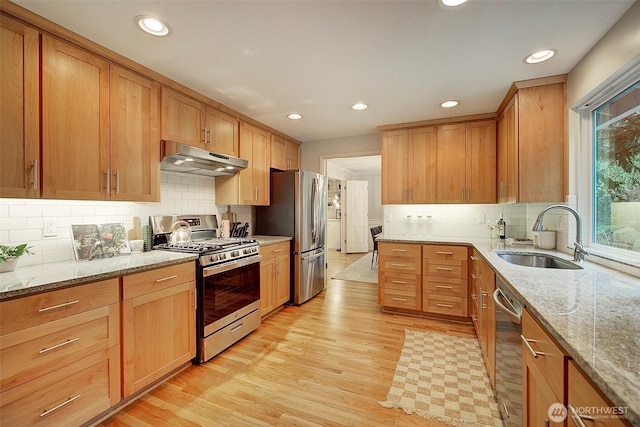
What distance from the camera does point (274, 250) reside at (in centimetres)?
324

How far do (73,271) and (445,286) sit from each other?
3.21m

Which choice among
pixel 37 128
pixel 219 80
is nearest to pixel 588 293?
pixel 219 80

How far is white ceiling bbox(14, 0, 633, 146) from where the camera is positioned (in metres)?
1.49

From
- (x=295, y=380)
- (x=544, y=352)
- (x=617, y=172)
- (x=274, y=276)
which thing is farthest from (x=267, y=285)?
(x=617, y=172)

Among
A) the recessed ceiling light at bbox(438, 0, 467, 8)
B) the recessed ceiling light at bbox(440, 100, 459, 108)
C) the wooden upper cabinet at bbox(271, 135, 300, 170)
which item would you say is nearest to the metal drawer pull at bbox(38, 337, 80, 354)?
the recessed ceiling light at bbox(438, 0, 467, 8)

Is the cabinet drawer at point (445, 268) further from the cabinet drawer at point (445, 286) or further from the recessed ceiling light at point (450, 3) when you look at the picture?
the recessed ceiling light at point (450, 3)

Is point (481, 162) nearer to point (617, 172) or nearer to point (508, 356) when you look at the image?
point (617, 172)

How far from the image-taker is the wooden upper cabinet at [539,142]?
2.29 m

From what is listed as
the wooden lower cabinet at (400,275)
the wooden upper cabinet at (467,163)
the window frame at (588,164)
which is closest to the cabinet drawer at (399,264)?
the wooden lower cabinet at (400,275)

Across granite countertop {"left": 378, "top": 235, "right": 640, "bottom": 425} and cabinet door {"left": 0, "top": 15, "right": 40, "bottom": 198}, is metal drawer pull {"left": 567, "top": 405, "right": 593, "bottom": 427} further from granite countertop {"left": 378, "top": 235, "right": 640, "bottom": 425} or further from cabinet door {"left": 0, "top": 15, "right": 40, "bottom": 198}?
cabinet door {"left": 0, "top": 15, "right": 40, "bottom": 198}

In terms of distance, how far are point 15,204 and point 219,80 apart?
1640 mm

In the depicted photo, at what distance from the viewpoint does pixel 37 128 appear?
5.18ft

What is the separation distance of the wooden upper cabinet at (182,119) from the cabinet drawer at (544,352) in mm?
2706

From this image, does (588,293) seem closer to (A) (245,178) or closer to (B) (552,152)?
(B) (552,152)
